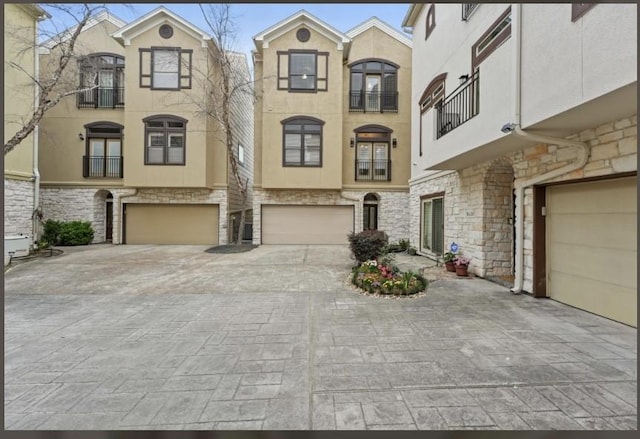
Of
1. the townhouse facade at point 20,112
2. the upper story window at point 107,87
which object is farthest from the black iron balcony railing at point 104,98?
the townhouse facade at point 20,112

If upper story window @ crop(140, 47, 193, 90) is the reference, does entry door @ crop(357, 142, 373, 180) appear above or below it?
below

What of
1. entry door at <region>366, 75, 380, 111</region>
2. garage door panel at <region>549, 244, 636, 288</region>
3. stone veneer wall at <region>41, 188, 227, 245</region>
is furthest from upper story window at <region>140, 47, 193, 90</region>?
garage door panel at <region>549, 244, 636, 288</region>

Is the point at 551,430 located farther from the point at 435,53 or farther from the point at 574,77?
the point at 435,53

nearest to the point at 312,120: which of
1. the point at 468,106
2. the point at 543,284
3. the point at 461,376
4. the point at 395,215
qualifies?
the point at 395,215

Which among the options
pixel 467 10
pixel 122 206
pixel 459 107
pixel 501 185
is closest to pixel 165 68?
pixel 122 206

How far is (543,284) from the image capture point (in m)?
5.07

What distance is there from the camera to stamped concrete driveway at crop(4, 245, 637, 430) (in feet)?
7.24

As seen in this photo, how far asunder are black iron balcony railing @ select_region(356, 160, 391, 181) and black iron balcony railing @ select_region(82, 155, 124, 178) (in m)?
10.3

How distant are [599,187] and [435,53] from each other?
5680 millimetres

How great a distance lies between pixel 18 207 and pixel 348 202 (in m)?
11.8

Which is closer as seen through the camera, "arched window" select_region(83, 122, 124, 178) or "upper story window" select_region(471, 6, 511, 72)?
"upper story window" select_region(471, 6, 511, 72)

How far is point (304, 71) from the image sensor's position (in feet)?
41.1

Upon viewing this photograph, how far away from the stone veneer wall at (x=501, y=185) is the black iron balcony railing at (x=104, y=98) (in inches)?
513

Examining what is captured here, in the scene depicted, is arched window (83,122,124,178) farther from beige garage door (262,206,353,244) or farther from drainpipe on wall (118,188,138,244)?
beige garage door (262,206,353,244)
